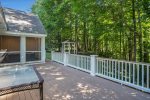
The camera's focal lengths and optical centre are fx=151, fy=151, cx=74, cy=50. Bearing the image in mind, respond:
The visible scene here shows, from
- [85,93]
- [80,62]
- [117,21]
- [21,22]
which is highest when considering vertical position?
[21,22]

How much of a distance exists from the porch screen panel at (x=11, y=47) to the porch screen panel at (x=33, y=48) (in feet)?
2.56

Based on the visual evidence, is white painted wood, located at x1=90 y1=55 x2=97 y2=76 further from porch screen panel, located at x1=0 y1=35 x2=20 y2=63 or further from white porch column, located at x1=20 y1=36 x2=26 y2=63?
porch screen panel, located at x1=0 y1=35 x2=20 y2=63

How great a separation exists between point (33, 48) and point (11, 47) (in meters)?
1.85

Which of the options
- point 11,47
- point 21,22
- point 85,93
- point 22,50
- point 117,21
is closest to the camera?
point 85,93

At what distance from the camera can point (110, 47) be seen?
13766mm

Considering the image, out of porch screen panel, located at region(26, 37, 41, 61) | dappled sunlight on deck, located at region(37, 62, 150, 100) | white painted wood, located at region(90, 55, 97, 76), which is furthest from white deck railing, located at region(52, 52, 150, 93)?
porch screen panel, located at region(26, 37, 41, 61)

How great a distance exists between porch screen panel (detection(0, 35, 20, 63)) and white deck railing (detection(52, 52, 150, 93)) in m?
5.14

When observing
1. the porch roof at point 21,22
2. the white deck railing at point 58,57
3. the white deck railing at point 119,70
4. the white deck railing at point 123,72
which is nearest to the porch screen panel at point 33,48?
the porch roof at point 21,22

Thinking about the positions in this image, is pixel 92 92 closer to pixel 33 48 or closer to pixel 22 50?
pixel 22 50

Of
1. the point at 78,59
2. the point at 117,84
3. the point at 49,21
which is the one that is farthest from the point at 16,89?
the point at 49,21

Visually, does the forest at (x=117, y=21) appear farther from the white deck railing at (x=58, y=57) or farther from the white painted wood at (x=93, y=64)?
the white deck railing at (x=58, y=57)

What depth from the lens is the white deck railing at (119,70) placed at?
15.8 ft

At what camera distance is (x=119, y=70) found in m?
5.69

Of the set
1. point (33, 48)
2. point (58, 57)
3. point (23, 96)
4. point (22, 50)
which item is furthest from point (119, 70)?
point (33, 48)
